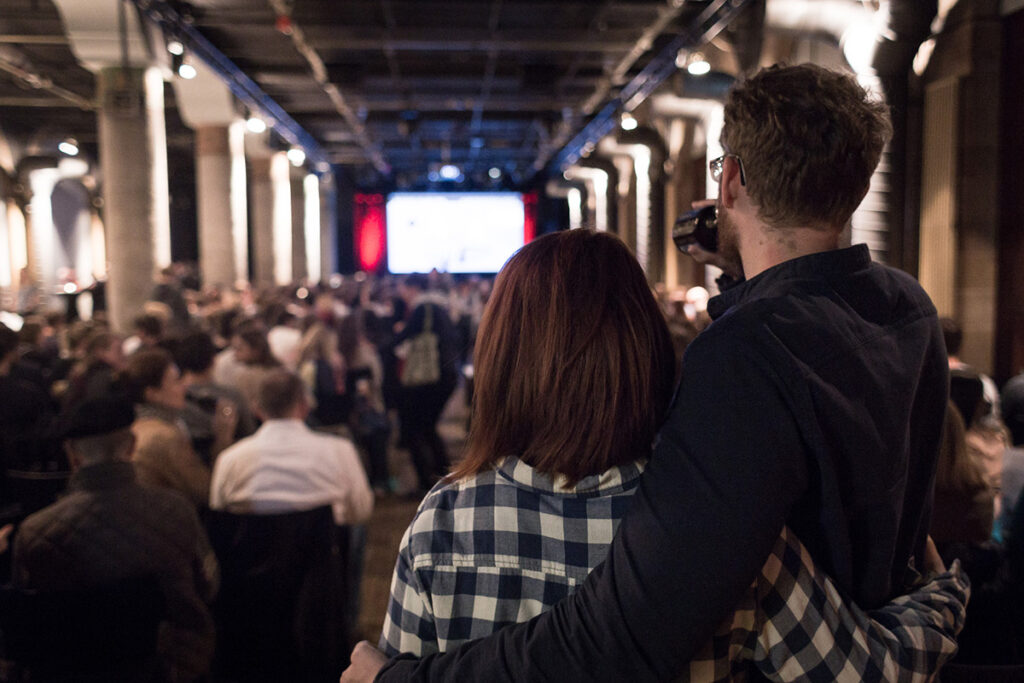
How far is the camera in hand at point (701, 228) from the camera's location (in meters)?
1.30

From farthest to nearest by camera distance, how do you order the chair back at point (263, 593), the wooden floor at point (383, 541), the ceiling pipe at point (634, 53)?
the ceiling pipe at point (634, 53) → the wooden floor at point (383, 541) → the chair back at point (263, 593)

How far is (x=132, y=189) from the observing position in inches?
373

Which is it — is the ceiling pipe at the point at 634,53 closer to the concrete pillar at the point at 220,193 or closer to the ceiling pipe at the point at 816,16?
the ceiling pipe at the point at 816,16

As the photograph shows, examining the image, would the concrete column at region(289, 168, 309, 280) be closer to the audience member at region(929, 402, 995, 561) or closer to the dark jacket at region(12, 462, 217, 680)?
the dark jacket at region(12, 462, 217, 680)

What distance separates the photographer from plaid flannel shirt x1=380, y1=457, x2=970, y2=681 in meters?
1.06

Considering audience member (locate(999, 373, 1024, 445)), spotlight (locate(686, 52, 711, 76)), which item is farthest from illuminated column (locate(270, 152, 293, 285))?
audience member (locate(999, 373, 1024, 445))

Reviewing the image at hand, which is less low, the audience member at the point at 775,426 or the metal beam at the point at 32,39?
the metal beam at the point at 32,39

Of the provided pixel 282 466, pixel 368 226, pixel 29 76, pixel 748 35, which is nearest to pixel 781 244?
pixel 282 466

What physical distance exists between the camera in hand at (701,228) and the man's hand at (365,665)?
2.47ft

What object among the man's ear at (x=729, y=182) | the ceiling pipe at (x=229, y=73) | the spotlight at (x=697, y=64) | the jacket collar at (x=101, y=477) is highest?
the ceiling pipe at (x=229, y=73)

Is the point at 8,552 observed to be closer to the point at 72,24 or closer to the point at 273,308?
the point at 273,308

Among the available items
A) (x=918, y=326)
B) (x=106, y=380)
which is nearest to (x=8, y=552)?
(x=106, y=380)

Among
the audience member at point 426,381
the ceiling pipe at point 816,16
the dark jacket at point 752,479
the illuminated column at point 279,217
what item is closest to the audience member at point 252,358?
the audience member at point 426,381

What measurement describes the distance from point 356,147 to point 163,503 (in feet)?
73.5
